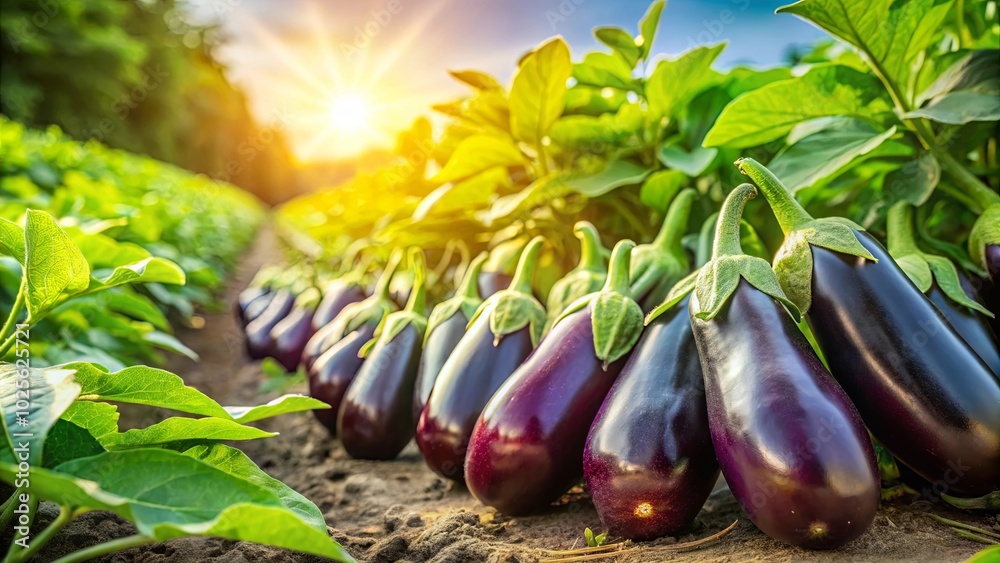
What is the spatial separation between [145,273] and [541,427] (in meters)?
0.63

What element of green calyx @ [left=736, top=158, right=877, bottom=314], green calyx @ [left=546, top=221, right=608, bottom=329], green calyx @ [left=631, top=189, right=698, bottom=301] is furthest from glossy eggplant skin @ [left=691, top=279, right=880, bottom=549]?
green calyx @ [left=546, top=221, right=608, bottom=329]

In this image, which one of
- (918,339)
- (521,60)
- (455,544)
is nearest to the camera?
(918,339)

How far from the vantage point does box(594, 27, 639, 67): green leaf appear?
151cm

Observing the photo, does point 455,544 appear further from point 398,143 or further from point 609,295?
point 398,143

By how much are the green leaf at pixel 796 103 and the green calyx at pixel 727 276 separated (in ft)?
1.09

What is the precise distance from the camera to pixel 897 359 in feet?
2.72

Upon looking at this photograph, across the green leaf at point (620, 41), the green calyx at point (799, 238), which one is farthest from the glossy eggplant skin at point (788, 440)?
the green leaf at point (620, 41)

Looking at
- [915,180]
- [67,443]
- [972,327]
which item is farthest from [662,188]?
[67,443]

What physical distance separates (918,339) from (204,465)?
801 millimetres

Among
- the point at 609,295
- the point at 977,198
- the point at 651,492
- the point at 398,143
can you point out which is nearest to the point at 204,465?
the point at 651,492

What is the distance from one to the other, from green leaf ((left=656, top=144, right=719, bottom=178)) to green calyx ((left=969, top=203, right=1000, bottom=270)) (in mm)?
459

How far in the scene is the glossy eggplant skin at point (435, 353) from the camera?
4.46ft

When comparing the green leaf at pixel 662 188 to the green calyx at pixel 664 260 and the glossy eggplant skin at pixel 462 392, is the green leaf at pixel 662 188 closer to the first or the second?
the green calyx at pixel 664 260

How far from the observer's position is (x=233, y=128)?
46250 mm
